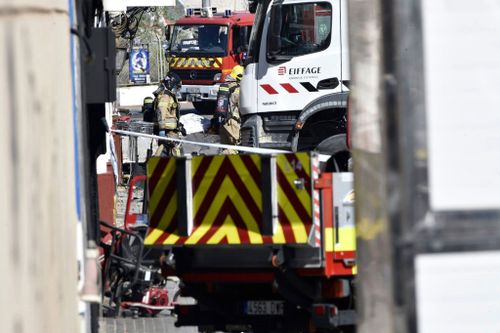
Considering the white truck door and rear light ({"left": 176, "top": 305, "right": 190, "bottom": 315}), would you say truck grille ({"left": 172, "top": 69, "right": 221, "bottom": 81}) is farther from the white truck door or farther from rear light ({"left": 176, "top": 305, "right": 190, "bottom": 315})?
rear light ({"left": 176, "top": 305, "right": 190, "bottom": 315})

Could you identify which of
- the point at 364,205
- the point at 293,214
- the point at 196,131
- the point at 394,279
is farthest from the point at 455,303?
the point at 196,131

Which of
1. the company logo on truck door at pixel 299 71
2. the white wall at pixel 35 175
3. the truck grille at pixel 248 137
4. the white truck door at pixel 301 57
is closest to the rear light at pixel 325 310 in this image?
the white wall at pixel 35 175

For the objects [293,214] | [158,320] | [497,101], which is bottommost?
[158,320]

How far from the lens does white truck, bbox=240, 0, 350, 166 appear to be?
15.5 metres

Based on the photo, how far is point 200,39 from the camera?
1417 inches

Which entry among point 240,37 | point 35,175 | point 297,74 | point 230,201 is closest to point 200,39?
point 240,37

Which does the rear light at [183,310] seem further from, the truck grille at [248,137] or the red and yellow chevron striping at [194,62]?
the red and yellow chevron striping at [194,62]

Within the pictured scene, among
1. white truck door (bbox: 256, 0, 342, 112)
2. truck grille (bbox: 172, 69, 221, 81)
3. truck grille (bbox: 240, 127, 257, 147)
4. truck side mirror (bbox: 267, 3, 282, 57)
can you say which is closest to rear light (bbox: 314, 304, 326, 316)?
white truck door (bbox: 256, 0, 342, 112)

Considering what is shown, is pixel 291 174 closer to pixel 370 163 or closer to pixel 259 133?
pixel 370 163

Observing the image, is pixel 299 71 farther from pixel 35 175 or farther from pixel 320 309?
pixel 35 175

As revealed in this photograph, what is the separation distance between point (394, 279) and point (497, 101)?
0.47 m

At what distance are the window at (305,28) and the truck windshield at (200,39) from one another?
1966cm

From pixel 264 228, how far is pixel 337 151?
513 centimetres

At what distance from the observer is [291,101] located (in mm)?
16109
